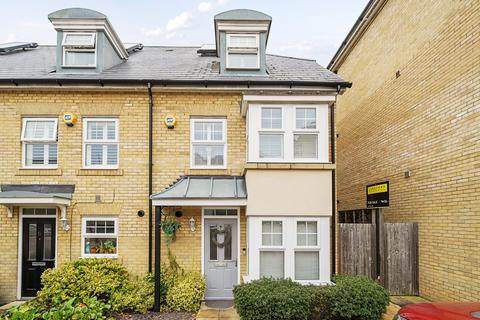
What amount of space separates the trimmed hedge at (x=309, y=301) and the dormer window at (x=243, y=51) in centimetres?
613

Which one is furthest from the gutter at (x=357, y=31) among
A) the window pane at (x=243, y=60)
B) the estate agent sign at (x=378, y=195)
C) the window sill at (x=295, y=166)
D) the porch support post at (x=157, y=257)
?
the porch support post at (x=157, y=257)

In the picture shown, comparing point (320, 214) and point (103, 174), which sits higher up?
point (103, 174)

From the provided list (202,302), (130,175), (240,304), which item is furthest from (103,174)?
(240,304)

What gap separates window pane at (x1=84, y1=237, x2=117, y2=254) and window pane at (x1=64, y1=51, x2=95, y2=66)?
492cm

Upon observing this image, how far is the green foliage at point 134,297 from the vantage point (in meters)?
8.99

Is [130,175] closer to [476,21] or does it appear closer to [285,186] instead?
[285,186]

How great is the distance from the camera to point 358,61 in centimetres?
1500

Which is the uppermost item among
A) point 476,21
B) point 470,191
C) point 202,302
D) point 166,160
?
point 476,21

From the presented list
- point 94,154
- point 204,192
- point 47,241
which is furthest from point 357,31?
point 47,241

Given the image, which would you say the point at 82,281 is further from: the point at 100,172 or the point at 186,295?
the point at 100,172

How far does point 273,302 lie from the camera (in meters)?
7.51

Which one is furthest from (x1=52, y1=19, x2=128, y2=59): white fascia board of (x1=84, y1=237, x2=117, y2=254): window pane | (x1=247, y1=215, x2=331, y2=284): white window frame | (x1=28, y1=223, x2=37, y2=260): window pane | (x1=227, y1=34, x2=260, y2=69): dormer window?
(x1=247, y1=215, x2=331, y2=284): white window frame

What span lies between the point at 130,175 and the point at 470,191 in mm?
7976

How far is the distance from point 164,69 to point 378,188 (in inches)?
303
